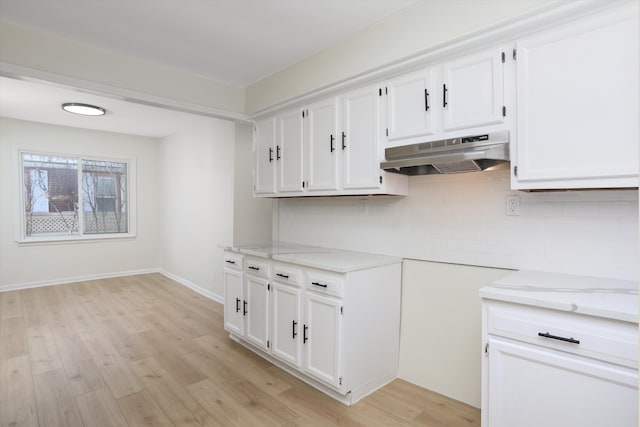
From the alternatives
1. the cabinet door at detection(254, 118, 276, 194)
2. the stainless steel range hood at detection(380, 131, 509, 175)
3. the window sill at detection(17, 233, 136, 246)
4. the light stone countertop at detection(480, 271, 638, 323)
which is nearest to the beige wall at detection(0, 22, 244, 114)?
the cabinet door at detection(254, 118, 276, 194)

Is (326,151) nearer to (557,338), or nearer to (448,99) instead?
(448,99)

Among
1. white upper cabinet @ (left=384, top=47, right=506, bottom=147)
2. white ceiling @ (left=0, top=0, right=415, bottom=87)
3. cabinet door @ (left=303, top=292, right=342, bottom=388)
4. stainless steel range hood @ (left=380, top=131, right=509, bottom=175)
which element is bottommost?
cabinet door @ (left=303, top=292, right=342, bottom=388)

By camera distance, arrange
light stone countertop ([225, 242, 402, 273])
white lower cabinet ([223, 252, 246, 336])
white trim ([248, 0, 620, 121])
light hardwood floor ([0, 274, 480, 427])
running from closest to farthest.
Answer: white trim ([248, 0, 620, 121]), light hardwood floor ([0, 274, 480, 427]), light stone countertop ([225, 242, 402, 273]), white lower cabinet ([223, 252, 246, 336])

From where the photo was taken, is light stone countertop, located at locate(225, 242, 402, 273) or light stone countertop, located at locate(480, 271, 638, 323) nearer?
light stone countertop, located at locate(480, 271, 638, 323)

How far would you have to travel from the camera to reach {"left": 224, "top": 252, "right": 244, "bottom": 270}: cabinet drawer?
3.21 meters

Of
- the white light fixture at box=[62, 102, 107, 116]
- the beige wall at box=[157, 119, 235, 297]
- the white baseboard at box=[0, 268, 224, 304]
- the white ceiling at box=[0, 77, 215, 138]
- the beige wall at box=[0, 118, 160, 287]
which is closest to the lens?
the white ceiling at box=[0, 77, 215, 138]

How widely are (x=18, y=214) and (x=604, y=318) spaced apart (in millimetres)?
6930

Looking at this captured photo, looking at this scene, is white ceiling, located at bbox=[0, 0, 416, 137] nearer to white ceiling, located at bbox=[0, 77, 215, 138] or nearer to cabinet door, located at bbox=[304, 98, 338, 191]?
cabinet door, located at bbox=[304, 98, 338, 191]

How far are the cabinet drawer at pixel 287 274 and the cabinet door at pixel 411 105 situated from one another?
1175 millimetres

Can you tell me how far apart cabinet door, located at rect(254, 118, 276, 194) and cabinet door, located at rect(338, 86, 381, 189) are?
898mm

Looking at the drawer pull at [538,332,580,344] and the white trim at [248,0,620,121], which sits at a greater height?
the white trim at [248,0,620,121]

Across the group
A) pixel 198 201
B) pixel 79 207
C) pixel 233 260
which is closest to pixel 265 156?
pixel 233 260

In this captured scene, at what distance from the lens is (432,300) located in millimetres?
2455

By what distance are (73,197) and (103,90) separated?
4018mm
